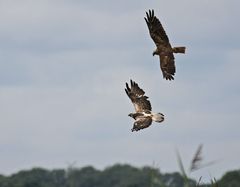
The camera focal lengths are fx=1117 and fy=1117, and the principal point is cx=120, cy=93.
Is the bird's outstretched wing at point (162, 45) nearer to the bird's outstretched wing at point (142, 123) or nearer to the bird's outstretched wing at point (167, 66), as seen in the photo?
the bird's outstretched wing at point (167, 66)

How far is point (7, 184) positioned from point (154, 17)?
13684cm

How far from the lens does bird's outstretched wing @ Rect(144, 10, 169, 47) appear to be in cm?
2427

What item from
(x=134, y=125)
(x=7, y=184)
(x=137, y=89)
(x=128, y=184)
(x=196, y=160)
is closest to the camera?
(x=196, y=160)

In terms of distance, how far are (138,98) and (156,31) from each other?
1.66m

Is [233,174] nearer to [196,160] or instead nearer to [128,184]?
[128,184]

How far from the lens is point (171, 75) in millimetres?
23031

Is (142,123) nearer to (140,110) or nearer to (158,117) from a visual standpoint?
(158,117)

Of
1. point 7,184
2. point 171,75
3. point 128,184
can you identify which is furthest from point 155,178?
point 128,184

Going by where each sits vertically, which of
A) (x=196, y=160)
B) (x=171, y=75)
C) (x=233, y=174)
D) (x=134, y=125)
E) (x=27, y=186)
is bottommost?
(x=196, y=160)

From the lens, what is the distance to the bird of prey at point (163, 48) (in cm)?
2311

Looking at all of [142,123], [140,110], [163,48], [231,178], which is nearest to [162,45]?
[163,48]

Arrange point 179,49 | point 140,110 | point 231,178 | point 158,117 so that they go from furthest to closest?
point 231,178
point 179,49
point 140,110
point 158,117

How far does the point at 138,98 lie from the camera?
78.5 ft

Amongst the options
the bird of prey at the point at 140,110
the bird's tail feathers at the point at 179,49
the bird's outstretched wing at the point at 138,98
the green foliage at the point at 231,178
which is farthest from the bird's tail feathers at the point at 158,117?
the green foliage at the point at 231,178
